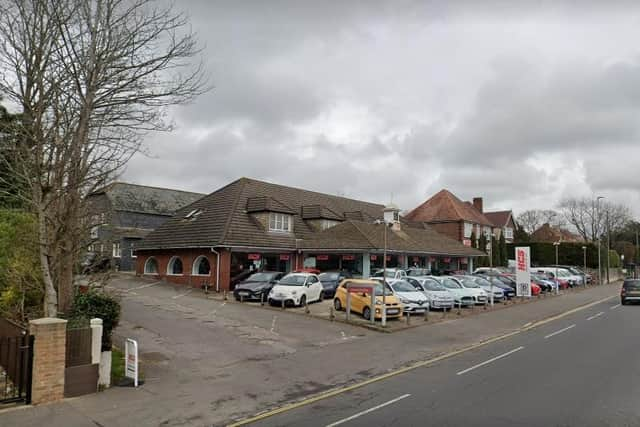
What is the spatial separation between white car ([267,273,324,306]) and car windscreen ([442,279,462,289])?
6.99m

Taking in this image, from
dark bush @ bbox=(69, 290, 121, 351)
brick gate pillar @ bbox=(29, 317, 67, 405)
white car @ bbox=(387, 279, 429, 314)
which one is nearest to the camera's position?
brick gate pillar @ bbox=(29, 317, 67, 405)

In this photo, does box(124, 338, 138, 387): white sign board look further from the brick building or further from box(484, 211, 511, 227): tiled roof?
box(484, 211, 511, 227): tiled roof

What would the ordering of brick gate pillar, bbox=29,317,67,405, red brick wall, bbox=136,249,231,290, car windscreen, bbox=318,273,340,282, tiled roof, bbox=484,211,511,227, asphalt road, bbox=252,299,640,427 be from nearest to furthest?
asphalt road, bbox=252,299,640,427
brick gate pillar, bbox=29,317,67,405
car windscreen, bbox=318,273,340,282
red brick wall, bbox=136,249,231,290
tiled roof, bbox=484,211,511,227

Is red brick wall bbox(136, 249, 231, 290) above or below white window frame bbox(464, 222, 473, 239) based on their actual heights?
below

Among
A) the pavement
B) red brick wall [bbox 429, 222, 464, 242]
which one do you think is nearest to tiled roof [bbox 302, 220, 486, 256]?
the pavement

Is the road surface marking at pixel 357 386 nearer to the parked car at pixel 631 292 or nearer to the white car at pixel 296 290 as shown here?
the white car at pixel 296 290

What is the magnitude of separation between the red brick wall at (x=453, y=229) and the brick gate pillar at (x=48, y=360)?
181 feet

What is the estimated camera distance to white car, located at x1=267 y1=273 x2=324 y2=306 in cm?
2267

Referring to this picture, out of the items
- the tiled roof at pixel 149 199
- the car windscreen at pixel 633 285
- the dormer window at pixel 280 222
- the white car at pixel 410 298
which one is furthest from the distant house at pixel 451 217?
the white car at pixel 410 298

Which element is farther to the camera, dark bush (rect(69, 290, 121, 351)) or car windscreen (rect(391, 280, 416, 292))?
car windscreen (rect(391, 280, 416, 292))

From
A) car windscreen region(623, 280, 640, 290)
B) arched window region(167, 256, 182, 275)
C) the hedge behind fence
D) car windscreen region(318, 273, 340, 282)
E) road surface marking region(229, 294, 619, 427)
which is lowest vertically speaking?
road surface marking region(229, 294, 619, 427)

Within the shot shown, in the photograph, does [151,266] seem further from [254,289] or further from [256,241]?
[254,289]

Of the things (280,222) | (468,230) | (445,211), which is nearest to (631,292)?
(280,222)

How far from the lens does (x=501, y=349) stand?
14.6 m
